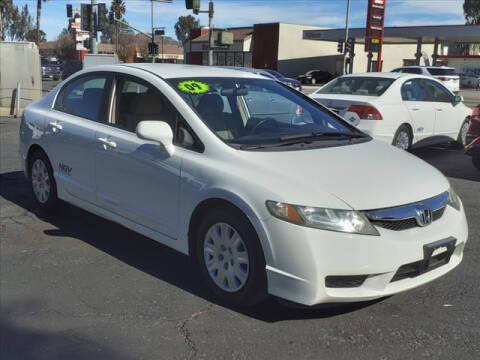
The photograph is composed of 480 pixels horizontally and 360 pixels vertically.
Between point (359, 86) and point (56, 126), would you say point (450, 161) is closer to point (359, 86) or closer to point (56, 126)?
point (359, 86)

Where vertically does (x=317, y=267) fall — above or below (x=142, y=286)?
above

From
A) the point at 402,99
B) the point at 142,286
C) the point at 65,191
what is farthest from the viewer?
the point at 402,99

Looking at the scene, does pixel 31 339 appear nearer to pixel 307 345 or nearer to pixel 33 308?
pixel 33 308

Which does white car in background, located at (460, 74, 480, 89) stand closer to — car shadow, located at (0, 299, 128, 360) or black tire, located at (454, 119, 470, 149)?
black tire, located at (454, 119, 470, 149)

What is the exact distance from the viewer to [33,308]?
3.54 m

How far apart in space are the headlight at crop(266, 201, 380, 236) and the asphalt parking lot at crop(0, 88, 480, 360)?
53 centimetres

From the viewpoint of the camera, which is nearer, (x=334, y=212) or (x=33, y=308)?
(x=334, y=212)

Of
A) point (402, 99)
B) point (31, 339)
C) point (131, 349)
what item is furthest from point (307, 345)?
point (402, 99)

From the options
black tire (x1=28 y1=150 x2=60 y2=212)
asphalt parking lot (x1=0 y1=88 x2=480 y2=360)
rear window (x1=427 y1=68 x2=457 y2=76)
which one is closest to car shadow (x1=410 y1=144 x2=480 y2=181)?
asphalt parking lot (x1=0 y1=88 x2=480 y2=360)

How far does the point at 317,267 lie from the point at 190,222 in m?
1.04

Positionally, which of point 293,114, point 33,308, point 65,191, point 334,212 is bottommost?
point 33,308

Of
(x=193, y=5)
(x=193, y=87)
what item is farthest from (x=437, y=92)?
(x=193, y=5)

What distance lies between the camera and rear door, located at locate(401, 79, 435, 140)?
893 centimetres

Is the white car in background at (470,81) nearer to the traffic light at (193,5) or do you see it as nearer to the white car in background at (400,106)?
the traffic light at (193,5)
